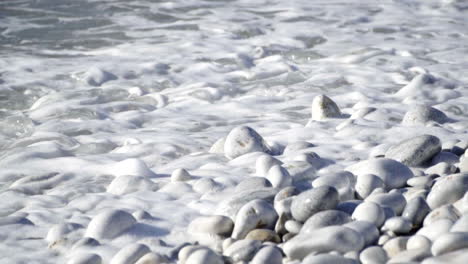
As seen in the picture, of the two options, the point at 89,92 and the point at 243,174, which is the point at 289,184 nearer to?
the point at 243,174

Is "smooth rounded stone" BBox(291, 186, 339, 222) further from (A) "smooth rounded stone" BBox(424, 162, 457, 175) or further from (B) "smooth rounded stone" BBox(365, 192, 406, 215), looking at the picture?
(A) "smooth rounded stone" BBox(424, 162, 457, 175)

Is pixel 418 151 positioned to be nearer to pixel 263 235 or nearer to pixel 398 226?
pixel 398 226

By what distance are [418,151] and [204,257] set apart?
116 centimetres

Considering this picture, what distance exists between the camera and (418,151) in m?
2.57

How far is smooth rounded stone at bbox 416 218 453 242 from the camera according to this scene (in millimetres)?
1799

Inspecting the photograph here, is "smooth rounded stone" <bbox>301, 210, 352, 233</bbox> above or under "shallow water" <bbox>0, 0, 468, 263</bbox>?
above

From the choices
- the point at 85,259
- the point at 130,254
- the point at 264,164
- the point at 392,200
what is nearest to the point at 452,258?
the point at 392,200

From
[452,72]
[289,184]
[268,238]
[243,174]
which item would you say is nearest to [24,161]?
[243,174]

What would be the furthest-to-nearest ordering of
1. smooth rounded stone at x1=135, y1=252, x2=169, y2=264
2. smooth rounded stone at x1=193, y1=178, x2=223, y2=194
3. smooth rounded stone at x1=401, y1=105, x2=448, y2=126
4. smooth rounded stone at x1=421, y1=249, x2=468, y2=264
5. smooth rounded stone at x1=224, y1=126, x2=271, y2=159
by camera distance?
1. smooth rounded stone at x1=401, y1=105, x2=448, y2=126
2. smooth rounded stone at x1=224, y1=126, x2=271, y2=159
3. smooth rounded stone at x1=193, y1=178, x2=223, y2=194
4. smooth rounded stone at x1=135, y1=252, x2=169, y2=264
5. smooth rounded stone at x1=421, y1=249, x2=468, y2=264

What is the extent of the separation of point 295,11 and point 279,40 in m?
1.35

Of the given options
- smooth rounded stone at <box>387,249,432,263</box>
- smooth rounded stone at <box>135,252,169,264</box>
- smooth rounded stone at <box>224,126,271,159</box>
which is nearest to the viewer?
smooth rounded stone at <box>387,249,432,263</box>

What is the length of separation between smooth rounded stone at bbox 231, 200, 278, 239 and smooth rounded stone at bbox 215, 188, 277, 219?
0.32 feet

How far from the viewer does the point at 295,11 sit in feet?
22.5

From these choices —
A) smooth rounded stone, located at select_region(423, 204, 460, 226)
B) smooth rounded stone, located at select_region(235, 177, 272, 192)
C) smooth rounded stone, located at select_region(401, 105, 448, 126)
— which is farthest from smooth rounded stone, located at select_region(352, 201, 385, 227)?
smooth rounded stone, located at select_region(401, 105, 448, 126)
